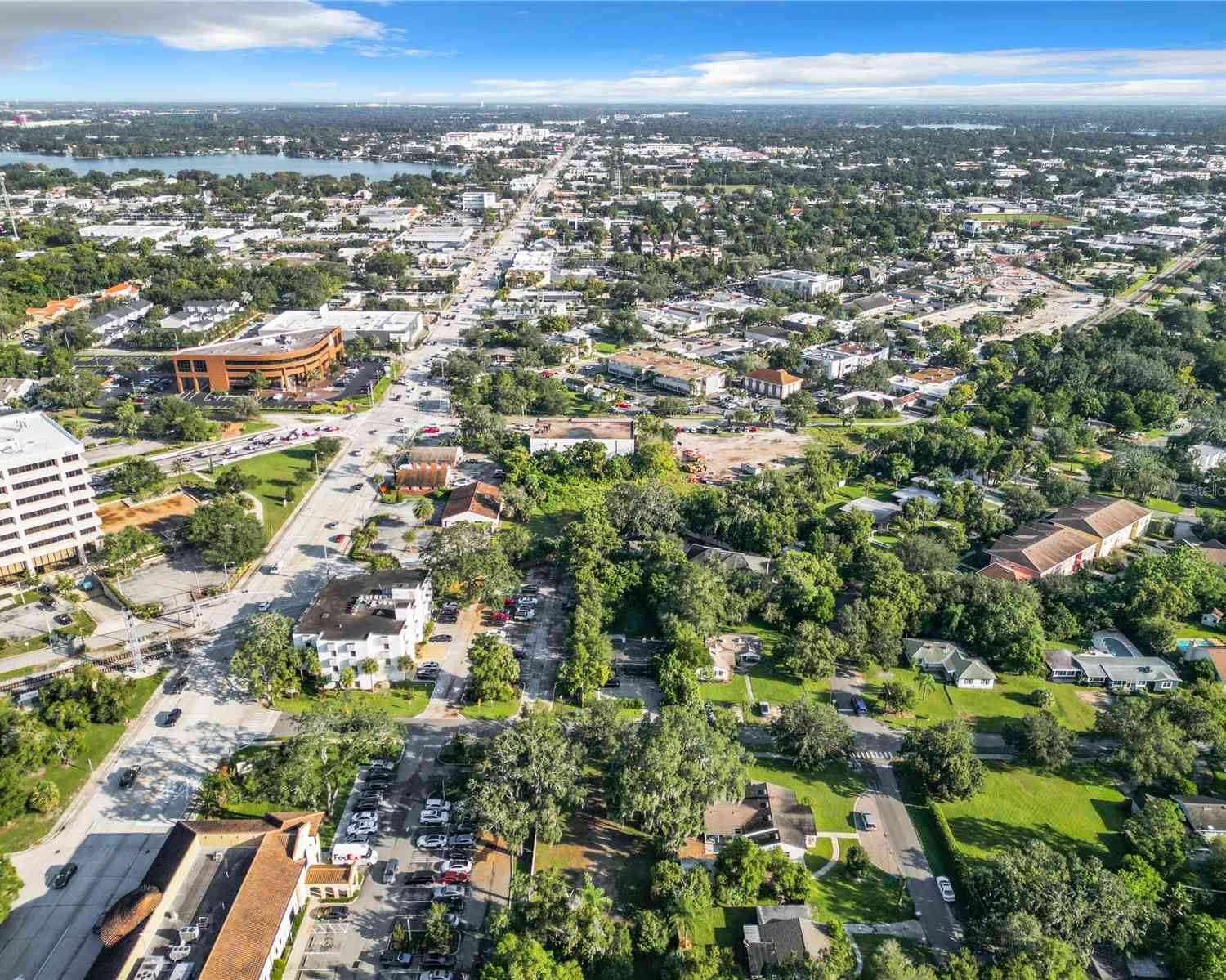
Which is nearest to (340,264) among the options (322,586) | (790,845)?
(322,586)

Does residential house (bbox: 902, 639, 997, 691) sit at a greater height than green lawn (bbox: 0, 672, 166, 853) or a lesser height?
lesser

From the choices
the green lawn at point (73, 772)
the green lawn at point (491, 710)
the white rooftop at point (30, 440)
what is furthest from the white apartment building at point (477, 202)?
the green lawn at point (491, 710)

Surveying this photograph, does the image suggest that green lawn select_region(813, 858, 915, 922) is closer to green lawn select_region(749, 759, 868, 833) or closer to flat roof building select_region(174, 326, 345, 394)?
green lawn select_region(749, 759, 868, 833)

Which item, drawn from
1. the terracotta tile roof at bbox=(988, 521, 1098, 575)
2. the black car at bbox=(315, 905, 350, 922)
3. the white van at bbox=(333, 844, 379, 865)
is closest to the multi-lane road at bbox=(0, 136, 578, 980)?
the black car at bbox=(315, 905, 350, 922)

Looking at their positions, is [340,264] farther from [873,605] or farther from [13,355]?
[873,605]

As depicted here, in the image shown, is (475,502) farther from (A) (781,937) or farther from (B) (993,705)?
(A) (781,937)

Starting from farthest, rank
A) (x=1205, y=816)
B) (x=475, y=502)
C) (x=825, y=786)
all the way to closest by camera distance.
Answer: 1. (x=475, y=502)
2. (x=825, y=786)
3. (x=1205, y=816)

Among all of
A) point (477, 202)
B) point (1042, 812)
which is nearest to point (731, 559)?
point (1042, 812)
